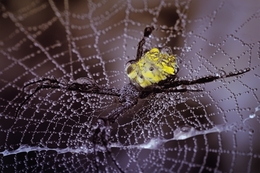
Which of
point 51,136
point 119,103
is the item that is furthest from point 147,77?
point 51,136

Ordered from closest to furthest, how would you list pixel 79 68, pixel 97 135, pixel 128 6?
1. pixel 97 135
2. pixel 79 68
3. pixel 128 6

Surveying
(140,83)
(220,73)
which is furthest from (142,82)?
(220,73)

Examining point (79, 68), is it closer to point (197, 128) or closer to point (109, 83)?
point (109, 83)

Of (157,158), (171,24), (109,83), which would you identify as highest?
(171,24)

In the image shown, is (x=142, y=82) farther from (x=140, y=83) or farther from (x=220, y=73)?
(x=220, y=73)
